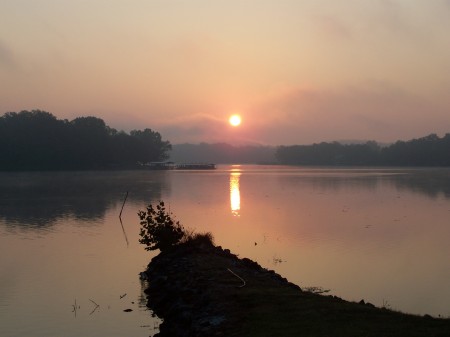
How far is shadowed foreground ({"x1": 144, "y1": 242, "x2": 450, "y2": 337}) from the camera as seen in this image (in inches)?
632

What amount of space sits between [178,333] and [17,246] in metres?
23.7

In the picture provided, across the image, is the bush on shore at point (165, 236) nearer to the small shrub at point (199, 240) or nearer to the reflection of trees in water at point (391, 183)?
the small shrub at point (199, 240)

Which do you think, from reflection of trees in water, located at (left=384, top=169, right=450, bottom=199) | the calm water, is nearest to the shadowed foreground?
the calm water

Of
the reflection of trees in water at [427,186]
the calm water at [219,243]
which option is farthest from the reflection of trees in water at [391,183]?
the calm water at [219,243]

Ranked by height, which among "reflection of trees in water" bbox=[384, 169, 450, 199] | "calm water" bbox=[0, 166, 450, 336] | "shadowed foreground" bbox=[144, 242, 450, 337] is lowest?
"reflection of trees in water" bbox=[384, 169, 450, 199]

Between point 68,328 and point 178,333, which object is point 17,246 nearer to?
point 68,328

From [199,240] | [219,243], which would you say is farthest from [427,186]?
[199,240]

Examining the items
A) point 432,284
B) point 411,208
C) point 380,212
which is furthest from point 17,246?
point 411,208

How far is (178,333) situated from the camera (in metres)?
19.7

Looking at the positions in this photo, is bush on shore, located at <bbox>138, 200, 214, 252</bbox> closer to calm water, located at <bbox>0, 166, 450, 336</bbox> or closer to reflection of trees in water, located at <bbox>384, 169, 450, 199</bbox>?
calm water, located at <bbox>0, 166, 450, 336</bbox>

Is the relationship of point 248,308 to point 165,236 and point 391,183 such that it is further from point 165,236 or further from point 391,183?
point 391,183

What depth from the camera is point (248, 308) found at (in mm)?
19453

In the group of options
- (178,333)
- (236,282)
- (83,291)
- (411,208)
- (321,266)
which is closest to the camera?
(178,333)

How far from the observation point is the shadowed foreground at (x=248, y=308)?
16047 mm
